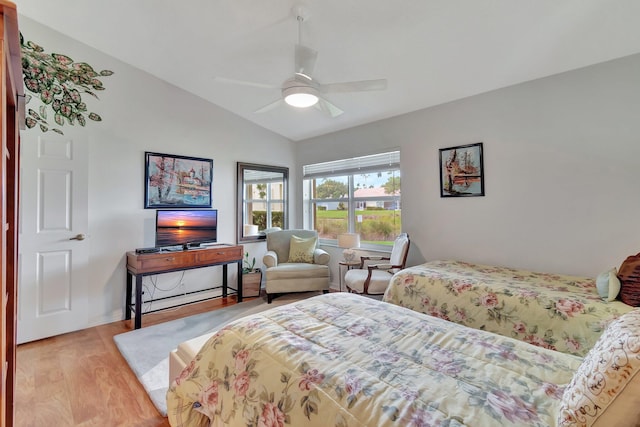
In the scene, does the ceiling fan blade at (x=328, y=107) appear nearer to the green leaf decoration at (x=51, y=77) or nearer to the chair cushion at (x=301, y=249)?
the green leaf decoration at (x=51, y=77)

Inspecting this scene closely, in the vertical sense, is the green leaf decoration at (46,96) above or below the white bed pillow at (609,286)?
above

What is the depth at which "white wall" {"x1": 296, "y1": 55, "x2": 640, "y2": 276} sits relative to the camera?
2.38 m

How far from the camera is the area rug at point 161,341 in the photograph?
202cm

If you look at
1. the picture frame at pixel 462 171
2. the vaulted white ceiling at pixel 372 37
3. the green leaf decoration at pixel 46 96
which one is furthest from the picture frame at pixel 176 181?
the picture frame at pixel 462 171

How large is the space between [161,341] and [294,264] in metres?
1.82

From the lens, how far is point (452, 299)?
2342 millimetres

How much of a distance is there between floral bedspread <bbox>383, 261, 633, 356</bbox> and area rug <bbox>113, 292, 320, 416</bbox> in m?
1.92

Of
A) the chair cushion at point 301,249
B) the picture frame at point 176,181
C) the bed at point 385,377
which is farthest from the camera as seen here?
the chair cushion at point 301,249

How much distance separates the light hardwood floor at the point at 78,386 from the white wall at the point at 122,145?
549 mm

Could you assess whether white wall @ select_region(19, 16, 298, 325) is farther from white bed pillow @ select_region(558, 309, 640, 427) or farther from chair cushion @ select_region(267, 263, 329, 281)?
white bed pillow @ select_region(558, 309, 640, 427)

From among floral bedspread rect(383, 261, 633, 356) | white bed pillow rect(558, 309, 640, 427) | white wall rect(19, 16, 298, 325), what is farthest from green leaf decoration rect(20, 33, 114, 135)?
floral bedspread rect(383, 261, 633, 356)

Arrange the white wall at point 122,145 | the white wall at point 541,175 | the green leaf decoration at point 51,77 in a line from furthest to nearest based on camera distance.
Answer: the white wall at point 122,145, the white wall at point 541,175, the green leaf decoration at point 51,77

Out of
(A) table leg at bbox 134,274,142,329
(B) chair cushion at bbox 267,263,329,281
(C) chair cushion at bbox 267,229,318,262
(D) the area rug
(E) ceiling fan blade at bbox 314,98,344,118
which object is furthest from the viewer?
(C) chair cushion at bbox 267,229,318,262

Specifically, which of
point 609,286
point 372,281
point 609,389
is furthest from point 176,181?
point 609,286
